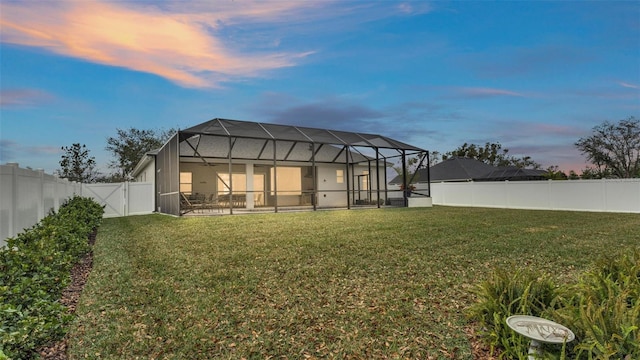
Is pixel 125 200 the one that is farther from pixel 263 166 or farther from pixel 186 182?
pixel 263 166

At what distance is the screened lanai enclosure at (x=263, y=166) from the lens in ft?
43.5

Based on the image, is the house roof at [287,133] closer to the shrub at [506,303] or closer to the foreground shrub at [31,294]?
the foreground shrub at [31,294]

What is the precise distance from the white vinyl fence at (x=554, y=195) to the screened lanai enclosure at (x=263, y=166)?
13.7 feet

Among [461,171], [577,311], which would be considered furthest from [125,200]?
[461,171]

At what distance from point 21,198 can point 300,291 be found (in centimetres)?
426

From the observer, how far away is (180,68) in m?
11.8

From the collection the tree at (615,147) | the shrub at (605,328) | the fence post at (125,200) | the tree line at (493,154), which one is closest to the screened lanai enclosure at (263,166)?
the fence post at (125,200)

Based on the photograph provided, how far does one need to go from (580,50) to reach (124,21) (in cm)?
1626

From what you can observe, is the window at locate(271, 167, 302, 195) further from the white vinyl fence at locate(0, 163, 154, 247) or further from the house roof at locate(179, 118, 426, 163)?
the white vinyl fence at locate(0, 163, 154, 247)

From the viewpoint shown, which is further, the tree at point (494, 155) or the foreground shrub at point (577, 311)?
the tree at point (494, 155)

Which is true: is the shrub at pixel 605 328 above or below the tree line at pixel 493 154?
below

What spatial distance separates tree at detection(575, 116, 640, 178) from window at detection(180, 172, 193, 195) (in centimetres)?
2568

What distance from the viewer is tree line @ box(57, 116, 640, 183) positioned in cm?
2106

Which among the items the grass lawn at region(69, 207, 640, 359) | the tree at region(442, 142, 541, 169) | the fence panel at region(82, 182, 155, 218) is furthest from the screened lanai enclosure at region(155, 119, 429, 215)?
the tree at region(442, 142, 541, 169)
